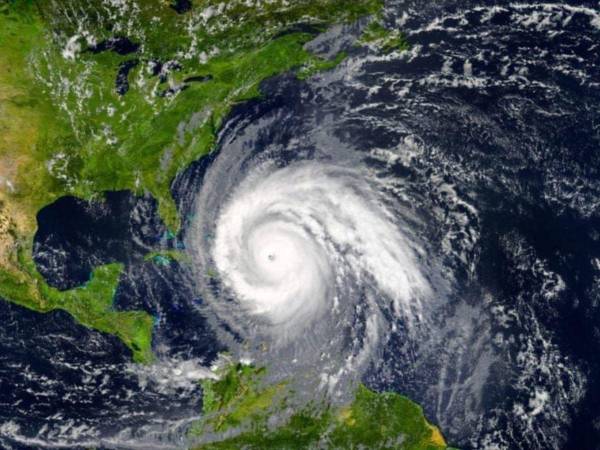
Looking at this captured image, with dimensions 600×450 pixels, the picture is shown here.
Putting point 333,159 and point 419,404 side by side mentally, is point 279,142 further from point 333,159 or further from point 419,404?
point 419,404

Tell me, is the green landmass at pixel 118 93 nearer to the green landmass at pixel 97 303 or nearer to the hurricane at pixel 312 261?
the green landmass at pixel 97 303

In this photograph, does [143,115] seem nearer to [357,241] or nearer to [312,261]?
[312,261]

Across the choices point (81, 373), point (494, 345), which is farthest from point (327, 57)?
point (81, 373)

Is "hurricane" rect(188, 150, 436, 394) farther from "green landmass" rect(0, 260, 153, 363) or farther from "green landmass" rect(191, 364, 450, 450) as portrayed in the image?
"green landmass" rect(0, 260, 153, 363)

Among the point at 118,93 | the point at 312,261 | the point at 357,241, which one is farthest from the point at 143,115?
the point at 357,241

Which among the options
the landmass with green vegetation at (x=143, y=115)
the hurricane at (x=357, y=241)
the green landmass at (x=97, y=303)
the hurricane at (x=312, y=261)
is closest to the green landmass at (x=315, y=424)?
the landmass with green vegetation at (x=143, y=115)
